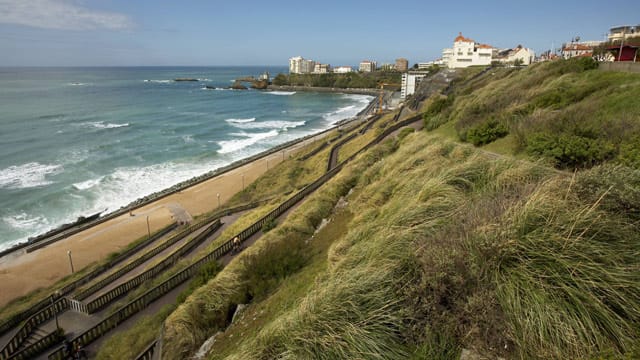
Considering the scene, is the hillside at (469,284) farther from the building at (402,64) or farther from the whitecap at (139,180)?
the building at (402,64)

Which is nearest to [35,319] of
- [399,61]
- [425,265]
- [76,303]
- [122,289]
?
[76,303]

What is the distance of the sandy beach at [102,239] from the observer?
18.9 metres

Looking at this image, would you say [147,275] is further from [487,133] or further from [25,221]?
[25,221]

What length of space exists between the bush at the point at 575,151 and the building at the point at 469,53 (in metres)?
80.7

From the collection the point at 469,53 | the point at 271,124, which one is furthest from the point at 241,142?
the point at 469,53

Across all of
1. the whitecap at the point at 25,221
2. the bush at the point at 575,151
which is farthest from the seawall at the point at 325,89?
the bush at the point at 575,151

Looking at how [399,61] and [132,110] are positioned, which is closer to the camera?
[132,110]

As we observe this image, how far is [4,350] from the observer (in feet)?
38.2

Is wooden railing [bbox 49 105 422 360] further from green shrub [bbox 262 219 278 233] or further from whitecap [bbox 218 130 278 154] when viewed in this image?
whitecap [bbox 218 130 278 154]

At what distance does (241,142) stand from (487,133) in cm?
4069

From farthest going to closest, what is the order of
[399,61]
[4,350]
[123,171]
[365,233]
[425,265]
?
[399,61], [123,171], [4,350], [365,233], [425,265]

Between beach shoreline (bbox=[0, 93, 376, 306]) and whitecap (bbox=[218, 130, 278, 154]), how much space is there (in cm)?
1002

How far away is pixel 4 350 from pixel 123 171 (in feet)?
96.4

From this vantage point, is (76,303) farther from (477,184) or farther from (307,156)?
(307,156)
